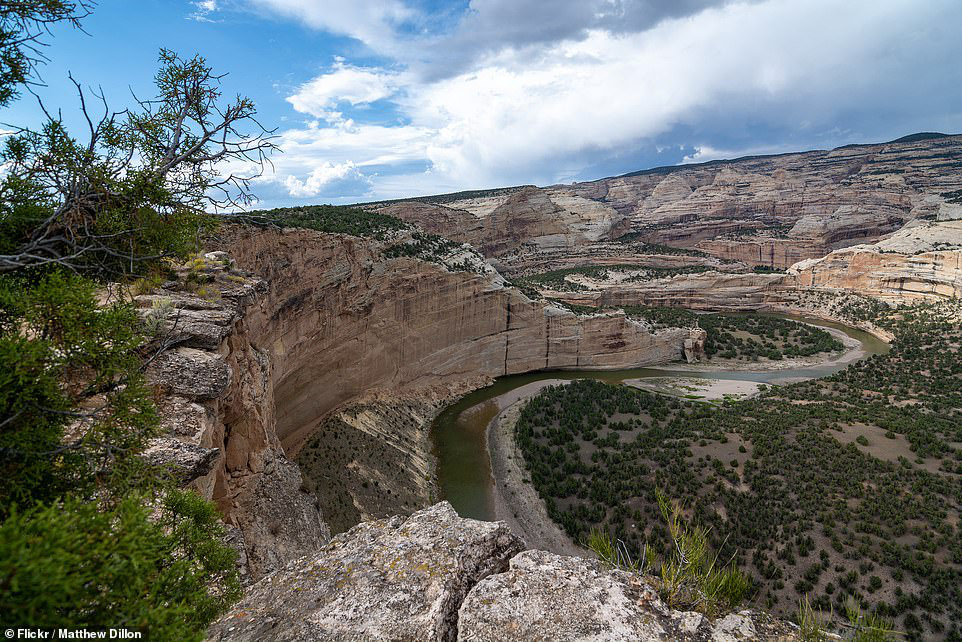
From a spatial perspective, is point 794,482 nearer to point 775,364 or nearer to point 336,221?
point 336,221

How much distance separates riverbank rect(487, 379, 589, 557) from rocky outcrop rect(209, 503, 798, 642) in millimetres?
7352

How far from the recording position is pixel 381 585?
3924 mm

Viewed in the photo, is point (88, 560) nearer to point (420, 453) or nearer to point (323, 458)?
point (323, 458)

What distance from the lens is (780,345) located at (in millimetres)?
37000

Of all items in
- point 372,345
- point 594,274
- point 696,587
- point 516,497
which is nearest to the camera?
point 696,587

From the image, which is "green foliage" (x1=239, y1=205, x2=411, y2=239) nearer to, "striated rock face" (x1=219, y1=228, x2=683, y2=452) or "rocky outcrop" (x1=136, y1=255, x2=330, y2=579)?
"striated rock face" (x1=219, y1=228, x2=683, y2=452)

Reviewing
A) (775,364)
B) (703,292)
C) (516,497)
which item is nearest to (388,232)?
(516,497)

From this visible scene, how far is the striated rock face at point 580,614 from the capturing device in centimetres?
336

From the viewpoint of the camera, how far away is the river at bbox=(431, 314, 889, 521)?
17.8 m

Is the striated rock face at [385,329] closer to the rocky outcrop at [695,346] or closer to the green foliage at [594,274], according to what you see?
the rocky outcrop at [695,346]

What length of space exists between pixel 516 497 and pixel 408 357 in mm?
10603

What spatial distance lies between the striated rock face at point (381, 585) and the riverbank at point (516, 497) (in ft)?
23.1

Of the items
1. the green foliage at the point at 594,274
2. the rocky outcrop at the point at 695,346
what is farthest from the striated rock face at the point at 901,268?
the rocky outcrop at the point at 695,346

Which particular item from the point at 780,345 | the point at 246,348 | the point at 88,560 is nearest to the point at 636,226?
the point at 780,345
